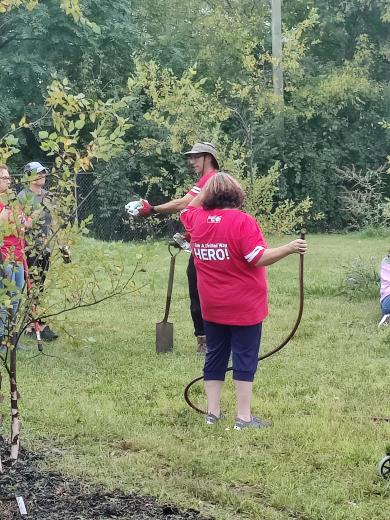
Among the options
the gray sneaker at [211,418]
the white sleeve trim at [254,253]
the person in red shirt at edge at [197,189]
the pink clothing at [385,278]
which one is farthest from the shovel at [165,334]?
the pink clothing at [385,278]

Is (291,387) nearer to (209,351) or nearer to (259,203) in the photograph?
(209,351)

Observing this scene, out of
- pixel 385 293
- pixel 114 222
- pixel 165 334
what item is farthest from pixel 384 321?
pixel 114 222

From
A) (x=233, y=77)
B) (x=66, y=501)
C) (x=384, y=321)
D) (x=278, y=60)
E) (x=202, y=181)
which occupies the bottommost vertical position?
(x=384, y=321)

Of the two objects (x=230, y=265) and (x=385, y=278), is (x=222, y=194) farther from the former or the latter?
(x=385, y=278)

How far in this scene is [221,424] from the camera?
5074 millimetres

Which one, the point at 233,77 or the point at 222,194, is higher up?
the point at 233,77

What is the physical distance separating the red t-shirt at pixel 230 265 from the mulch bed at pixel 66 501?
150 cm

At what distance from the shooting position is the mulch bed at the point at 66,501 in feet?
11.6

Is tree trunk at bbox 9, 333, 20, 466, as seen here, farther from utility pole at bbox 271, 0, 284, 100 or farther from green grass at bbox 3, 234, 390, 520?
utility pole at bbox 271, 0, 284, 100

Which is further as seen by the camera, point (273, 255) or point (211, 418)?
point (211, 418)

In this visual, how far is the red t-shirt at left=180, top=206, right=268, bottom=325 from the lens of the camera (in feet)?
15.7

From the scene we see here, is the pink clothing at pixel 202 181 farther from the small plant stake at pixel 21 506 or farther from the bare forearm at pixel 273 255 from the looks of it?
the small plant stake at pixel 21 506

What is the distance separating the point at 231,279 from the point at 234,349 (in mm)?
496

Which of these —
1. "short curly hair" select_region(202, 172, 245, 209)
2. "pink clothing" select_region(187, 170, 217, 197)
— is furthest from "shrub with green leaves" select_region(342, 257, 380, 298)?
"short curly hair" select_region(202, 172, 245, 209)
